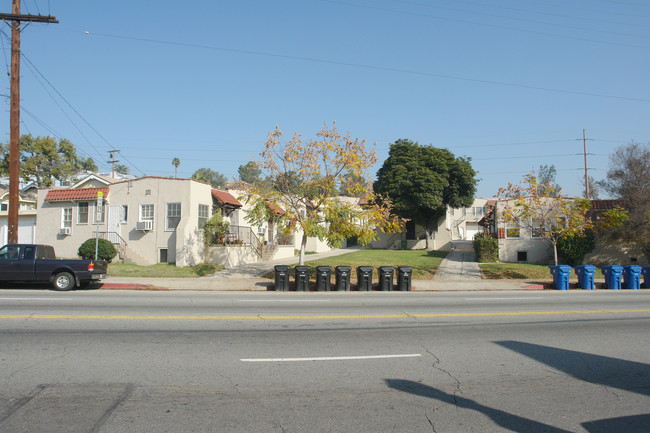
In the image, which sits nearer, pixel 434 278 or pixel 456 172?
pixel 434 278

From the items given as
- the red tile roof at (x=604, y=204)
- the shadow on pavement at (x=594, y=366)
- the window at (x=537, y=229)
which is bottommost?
the shadow on pavement at (x=594, y=366)

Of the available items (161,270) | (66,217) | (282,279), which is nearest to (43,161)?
(66,217)

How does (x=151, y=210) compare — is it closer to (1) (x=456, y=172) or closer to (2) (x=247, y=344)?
(2) (x=247, y=344)

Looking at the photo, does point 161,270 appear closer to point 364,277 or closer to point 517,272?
point 364,277

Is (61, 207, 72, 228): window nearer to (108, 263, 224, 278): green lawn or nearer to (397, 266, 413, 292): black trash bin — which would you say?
(108, 263, 224, 278): green lawn

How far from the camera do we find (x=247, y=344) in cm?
775

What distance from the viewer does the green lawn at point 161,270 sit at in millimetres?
20156

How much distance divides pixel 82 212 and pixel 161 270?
7.96 metres

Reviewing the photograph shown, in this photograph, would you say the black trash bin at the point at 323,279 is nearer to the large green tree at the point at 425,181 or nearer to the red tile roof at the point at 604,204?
the red tile roof at the point at 604,204

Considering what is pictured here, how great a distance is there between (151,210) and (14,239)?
6.60 m

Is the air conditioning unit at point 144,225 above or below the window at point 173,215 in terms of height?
below

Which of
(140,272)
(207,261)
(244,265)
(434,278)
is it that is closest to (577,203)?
(434,278)

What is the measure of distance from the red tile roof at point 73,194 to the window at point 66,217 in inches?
27.6

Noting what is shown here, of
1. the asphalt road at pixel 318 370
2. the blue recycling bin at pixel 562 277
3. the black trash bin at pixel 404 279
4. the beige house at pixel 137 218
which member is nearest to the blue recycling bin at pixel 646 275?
the blue recycling bin at pixel 562 277
